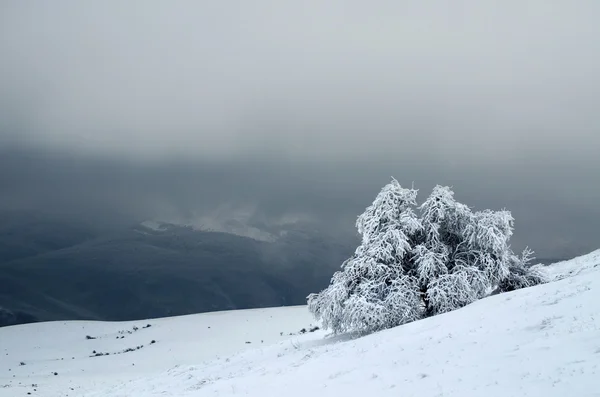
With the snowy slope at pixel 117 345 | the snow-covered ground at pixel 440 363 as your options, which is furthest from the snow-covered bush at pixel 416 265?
the snowy slope at pixel 117 345

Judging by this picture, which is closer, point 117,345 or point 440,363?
point 440,363

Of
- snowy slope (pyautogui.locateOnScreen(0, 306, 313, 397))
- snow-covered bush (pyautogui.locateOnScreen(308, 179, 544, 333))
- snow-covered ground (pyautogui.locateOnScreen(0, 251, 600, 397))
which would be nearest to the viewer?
snow-covered ground (pyautogui.locateOnScreen(0, 251, 600, 397))

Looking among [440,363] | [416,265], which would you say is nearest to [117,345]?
[416,265]

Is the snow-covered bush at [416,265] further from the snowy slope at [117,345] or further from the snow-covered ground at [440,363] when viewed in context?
the snowy slope at [117,345]

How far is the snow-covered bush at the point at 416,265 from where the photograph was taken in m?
24.3

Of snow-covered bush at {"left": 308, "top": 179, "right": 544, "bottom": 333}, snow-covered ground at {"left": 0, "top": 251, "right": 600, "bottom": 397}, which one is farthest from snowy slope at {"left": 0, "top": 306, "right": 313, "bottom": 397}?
snow-covered bush at {"left": 308, "top": 179, "right": 544, "bottom": 333}

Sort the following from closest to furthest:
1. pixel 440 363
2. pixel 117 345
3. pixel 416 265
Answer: pixel 440 363 → pixel 416 265 → pixel 117 345

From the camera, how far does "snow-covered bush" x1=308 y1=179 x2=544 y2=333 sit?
957 inches

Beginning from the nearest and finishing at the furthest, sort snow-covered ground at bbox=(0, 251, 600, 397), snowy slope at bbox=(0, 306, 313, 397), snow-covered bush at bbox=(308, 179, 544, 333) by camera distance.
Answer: snow-covered ground at bbox=(0, 251, 600, 397) < snow-covered bush at bbox=(308, 179, 544, 333) < snowy slope at bbox=(0, 306, 313, 397)

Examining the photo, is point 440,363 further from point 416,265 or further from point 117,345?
point 117,345

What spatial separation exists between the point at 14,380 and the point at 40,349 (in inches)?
661

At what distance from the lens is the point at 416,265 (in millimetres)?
26656

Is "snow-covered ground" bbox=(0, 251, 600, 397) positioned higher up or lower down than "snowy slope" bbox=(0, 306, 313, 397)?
lower down

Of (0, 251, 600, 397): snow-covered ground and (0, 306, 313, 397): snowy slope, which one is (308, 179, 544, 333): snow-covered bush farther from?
(0, 306, 313, 397): snowy slope
